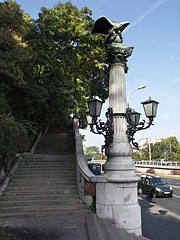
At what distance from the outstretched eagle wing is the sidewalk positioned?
19.5ft

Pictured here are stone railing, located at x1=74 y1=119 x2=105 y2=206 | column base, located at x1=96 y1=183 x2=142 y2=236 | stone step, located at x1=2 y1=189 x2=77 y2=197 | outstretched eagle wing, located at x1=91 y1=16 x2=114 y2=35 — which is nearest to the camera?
column base, located at x1=96 y1=183 x2=142 y2=236

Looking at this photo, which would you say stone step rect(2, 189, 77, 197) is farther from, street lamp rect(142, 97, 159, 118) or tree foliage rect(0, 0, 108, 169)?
street lamp rect(142, 97, 159, 118)

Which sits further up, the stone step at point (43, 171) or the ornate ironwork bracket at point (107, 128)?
the ornate ironwork bracket at point (107, 128)

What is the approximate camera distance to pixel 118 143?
228 inches

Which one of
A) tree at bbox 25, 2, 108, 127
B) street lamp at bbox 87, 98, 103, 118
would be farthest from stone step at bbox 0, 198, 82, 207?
tree at bbox 25, 2, 108, 127

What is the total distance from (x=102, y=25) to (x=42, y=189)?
634 cm

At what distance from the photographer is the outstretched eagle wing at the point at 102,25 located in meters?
6.62

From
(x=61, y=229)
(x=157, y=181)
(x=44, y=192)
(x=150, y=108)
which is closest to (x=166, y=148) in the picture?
(x=157, y=181)

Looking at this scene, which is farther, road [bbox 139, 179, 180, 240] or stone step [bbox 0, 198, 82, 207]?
road [bbox 139, 179, 180, 240]

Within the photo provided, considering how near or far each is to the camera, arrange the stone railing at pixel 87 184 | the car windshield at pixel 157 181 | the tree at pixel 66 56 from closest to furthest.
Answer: the stone railing at pixel 87 184 < the tree at pixel 66 56 < the car windshield at pixel 157 181

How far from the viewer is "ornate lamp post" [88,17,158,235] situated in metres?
5.37

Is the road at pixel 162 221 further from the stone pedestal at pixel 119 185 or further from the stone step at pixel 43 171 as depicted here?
the stone step at pixel 43 171

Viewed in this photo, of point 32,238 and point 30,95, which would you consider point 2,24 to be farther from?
point 32,238

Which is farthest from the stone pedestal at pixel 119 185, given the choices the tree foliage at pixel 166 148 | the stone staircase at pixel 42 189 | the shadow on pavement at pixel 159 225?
the tree foliage at pixel 166 148
